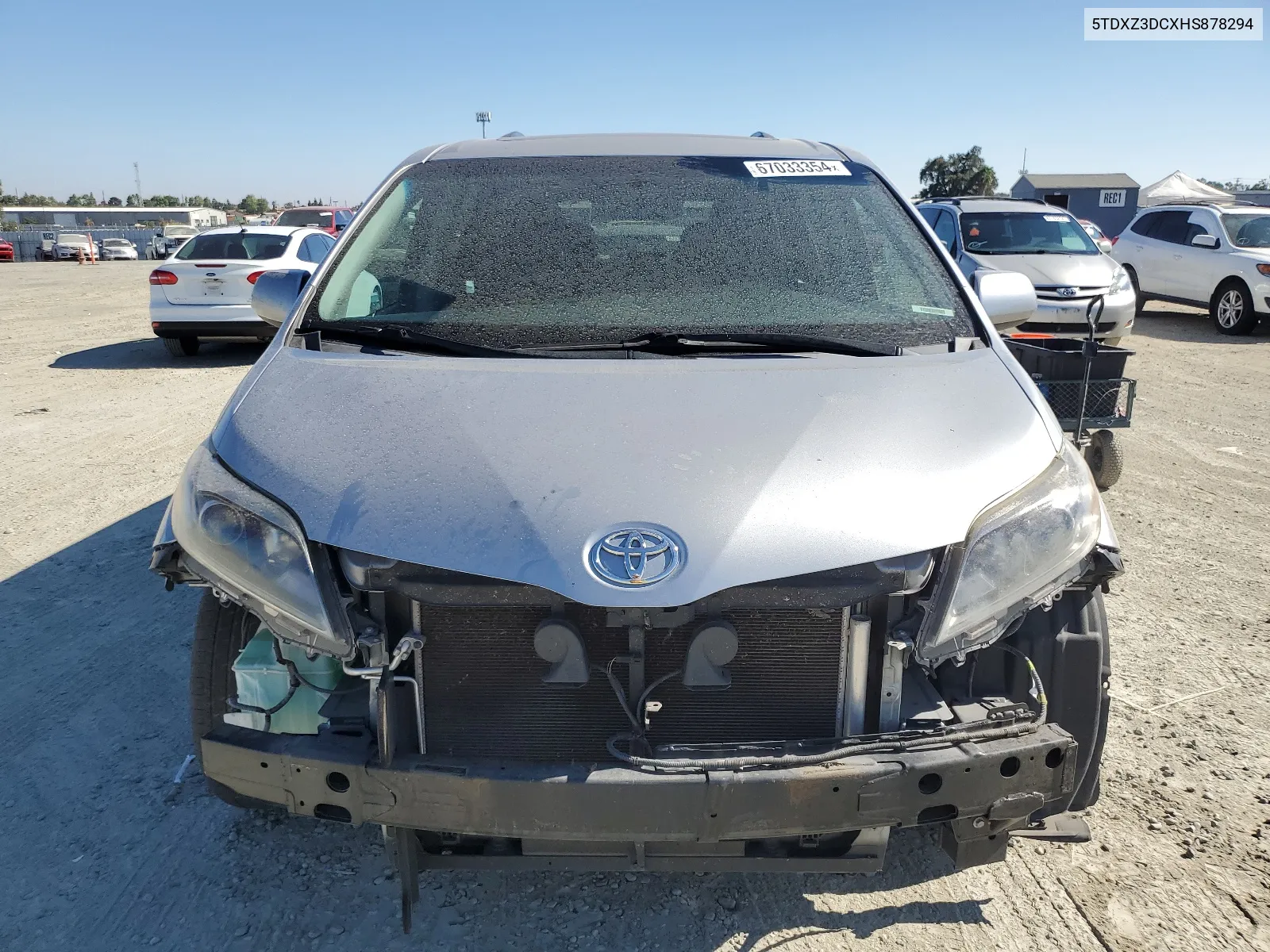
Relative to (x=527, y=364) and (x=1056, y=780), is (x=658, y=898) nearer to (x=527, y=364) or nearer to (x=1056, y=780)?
(x=1056, y=780)

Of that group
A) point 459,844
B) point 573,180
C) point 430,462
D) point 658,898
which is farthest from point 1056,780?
point 573,180

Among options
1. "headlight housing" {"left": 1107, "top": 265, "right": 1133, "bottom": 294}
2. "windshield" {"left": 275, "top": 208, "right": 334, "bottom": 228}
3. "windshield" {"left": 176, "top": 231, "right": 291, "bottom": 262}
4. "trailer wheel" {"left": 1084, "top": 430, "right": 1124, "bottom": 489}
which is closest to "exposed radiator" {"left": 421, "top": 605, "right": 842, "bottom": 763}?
"trailer wheel" {"left": 1084, "top": 430, "right": 1124, "bottom": 489}

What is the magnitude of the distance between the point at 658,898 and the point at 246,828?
1176 millimetres

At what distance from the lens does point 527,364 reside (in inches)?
97.7

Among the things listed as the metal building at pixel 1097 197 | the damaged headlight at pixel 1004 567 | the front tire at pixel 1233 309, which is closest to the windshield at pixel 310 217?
the front tire at pixel 1233 309

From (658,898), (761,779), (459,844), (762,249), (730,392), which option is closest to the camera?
(761,779)

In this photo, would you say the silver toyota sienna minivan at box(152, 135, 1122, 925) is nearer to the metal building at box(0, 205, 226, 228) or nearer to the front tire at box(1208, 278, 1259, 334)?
the front tire at box(1208, 278, 1259, 334)

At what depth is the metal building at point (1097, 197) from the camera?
47.0 metres

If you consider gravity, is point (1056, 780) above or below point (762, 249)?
below

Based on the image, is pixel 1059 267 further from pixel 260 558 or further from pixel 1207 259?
pixel 260 558

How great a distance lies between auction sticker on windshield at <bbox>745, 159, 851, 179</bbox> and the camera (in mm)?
3248

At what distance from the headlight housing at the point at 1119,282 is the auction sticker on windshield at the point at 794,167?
8.16 meters

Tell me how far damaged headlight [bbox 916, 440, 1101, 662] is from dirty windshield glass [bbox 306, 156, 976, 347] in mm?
784

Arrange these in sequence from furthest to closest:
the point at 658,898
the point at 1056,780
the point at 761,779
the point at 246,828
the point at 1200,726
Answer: the point at 1200,726, the point at 246,828, the point at 658,898, the point at 1056,780, the point at 761,779
